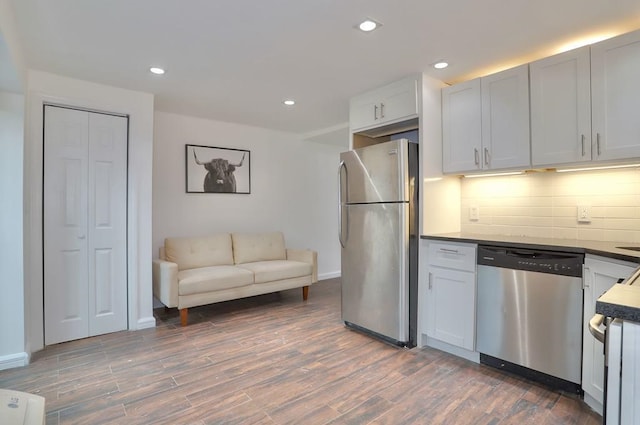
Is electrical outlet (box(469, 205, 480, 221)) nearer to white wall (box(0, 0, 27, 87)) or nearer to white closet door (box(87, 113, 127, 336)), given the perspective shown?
white closet door (box(87, 113, 127, 336))

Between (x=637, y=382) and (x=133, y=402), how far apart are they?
240 cm

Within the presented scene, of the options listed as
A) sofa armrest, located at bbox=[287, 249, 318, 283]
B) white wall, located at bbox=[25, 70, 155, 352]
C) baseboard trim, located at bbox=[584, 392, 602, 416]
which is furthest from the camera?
sofa armrest, located at bbox=[287, 249, 318, 283]

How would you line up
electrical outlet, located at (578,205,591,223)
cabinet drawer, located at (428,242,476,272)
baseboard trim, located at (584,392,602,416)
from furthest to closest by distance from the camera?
1. cabinet drawer, located at (428,242,476,272)
2. electrical outlet, located at (578,205,591,223)
3. baseboard trim, located at (584,392,602,416)

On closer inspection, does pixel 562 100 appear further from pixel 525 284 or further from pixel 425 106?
pixel 525 284

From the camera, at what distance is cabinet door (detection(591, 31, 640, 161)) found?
2035mm

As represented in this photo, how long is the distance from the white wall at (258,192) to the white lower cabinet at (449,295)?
278 centimetres

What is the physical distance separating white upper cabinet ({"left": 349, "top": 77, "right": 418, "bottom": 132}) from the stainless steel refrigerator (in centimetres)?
31

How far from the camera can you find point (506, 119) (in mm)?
2596

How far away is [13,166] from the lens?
8.34ft

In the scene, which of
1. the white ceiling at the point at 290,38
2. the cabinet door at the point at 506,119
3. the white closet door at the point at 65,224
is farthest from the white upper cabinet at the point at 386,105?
the white closet door at the point at 65,224

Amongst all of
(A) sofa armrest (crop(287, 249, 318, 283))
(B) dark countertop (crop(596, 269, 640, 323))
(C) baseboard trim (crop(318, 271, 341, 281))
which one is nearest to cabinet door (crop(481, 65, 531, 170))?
(B) dark countertop (crop(596, 269, 640, 323))

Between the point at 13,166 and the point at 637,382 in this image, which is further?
the point at 13,166

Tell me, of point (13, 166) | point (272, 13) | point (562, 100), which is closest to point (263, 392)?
point (272, 13)

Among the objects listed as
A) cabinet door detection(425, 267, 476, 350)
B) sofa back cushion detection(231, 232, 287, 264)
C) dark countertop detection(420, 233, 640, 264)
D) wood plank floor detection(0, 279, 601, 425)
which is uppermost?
dark countertop detection(420, 233, 640, 264)
